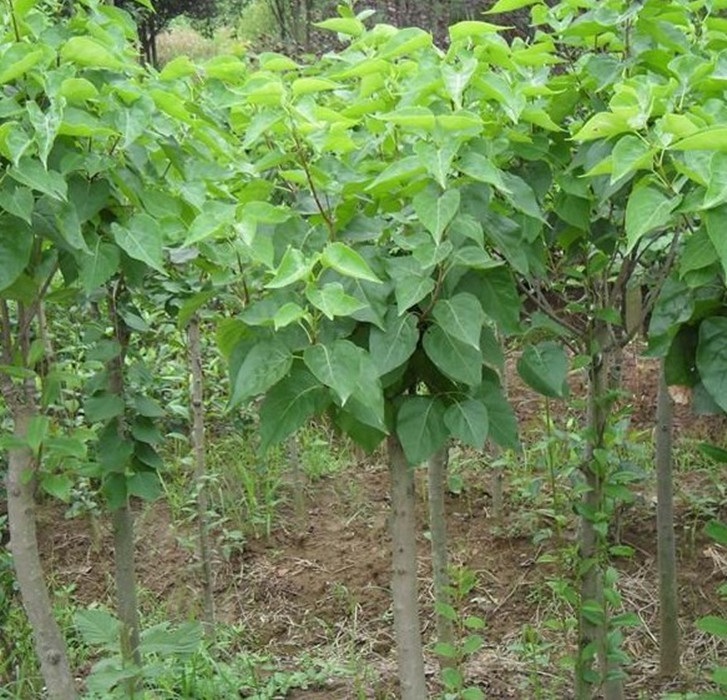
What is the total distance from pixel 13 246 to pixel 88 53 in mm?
349

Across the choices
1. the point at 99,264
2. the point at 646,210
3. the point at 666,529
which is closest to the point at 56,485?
the point at 99,264

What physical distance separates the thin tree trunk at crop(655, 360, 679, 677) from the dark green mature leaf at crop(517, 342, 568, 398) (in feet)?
3.01

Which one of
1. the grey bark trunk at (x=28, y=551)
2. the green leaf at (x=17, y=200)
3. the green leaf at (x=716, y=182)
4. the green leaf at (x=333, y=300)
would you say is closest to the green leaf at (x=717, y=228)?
the green leaf at (x=716, y=182)

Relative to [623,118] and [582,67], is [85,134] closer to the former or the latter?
[623,118]

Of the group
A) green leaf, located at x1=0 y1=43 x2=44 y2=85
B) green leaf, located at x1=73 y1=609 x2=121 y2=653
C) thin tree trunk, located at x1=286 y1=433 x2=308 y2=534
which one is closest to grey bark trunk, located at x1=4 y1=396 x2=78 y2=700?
green leaf, located at x1=73 y1=609 x2=121 y2=653

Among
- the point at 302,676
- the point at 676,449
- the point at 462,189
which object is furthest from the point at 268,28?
the point at 462,189

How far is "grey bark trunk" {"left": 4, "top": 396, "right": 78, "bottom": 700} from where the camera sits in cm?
224

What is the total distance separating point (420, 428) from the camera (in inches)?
80.0

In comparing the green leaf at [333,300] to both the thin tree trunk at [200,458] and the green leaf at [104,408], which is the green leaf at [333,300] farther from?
the thin tree trunk at [200,458]

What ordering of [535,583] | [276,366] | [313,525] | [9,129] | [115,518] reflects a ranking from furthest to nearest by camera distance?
[313,525], [535,583], [115,518], [276,366], [9,129]

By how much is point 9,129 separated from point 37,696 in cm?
225

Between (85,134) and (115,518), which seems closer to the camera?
(85,134)

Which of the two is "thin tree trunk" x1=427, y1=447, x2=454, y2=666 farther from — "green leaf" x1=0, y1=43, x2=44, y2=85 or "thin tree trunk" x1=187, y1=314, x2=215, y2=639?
"green leaf" x1=0, y1=43, x2=44, y2=85

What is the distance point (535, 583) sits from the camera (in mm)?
4016
